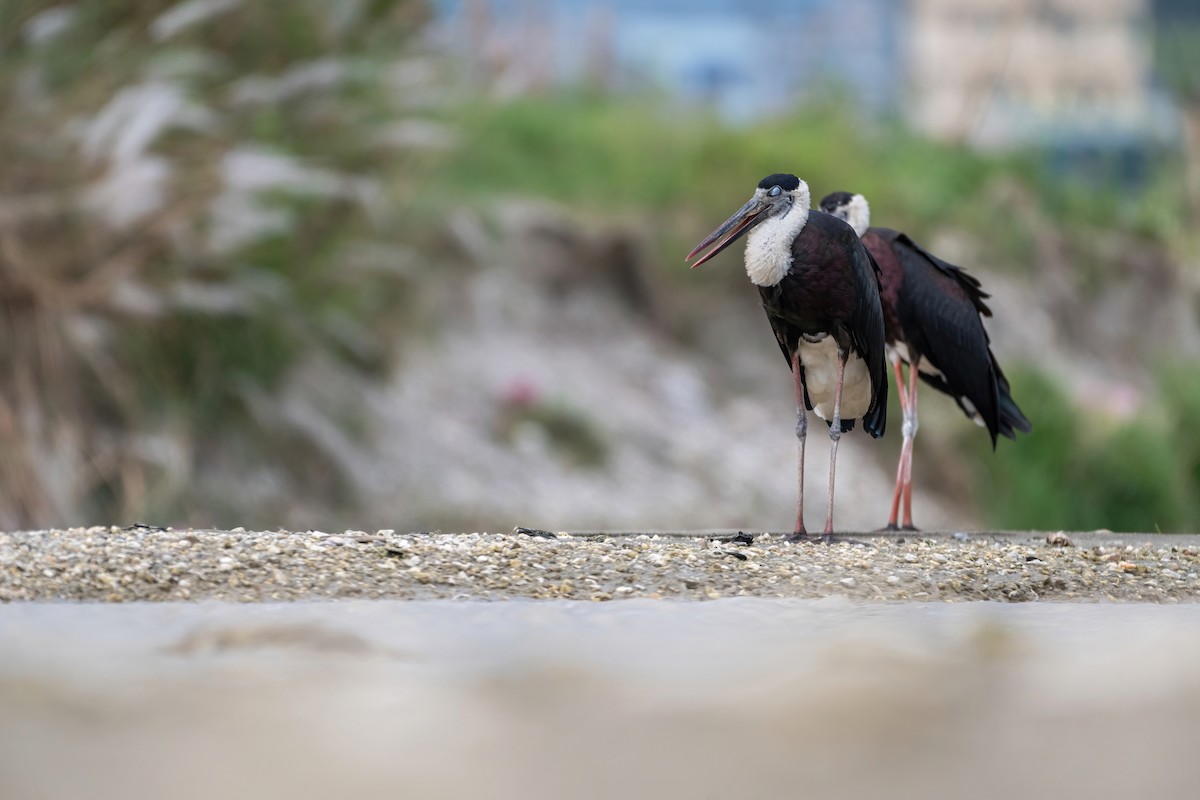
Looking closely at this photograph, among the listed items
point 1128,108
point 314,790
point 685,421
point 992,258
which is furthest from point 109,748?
point 1128,108

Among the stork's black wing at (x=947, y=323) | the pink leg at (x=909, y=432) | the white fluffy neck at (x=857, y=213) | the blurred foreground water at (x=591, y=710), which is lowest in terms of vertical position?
the blurred foreground water at (x=591, y=710)

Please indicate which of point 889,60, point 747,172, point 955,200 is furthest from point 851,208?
point 889,60

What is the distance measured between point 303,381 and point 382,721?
6217 millimetres

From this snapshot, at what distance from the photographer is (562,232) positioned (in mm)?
9406

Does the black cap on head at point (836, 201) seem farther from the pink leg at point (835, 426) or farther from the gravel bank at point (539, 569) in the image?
the gravel bank at point (539, 569)

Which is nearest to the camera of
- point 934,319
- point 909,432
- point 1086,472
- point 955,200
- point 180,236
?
point 934,319

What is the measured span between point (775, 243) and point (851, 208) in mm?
806

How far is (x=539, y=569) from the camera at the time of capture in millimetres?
2590

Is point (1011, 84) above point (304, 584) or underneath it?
above

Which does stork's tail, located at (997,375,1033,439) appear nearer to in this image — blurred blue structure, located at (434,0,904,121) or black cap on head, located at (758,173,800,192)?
black cap on head, located at (758,173,800,192)

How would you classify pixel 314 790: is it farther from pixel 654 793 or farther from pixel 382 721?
pixel 654 793

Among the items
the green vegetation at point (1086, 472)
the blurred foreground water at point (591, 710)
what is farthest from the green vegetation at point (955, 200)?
the blurred foreground water at point (591, 710)

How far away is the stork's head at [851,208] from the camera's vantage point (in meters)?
3.76

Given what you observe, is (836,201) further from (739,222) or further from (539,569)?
(539,569)
